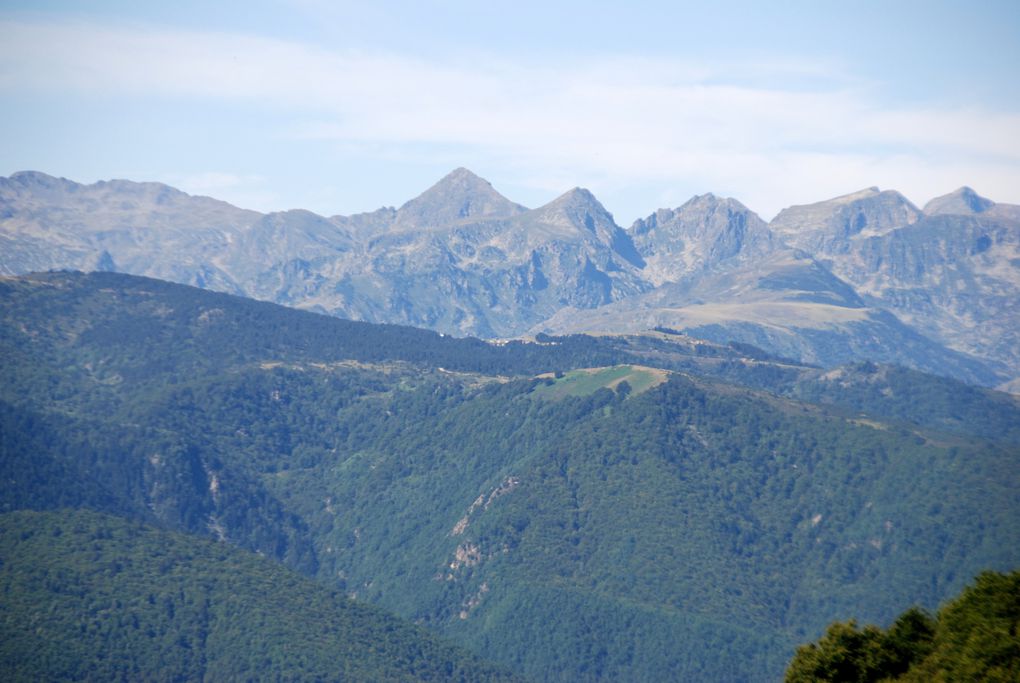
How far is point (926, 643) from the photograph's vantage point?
121500 mm

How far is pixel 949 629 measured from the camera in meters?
119

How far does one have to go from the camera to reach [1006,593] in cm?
11562

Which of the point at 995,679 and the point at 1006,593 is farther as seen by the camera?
the point at 1006,593

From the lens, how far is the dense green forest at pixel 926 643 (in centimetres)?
10975

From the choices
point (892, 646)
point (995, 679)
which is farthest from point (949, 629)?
point (995, 679)

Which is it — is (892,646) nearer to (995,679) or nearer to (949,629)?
(949,629)

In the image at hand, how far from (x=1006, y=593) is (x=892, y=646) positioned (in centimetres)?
1113

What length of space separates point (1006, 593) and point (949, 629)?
6410 millimetres

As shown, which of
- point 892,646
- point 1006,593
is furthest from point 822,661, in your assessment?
point 1006,593

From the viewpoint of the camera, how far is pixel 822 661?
118 meters

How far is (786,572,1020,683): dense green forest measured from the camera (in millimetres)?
109750

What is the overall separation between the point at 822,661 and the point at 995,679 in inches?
700

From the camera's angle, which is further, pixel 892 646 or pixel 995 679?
pixel 892 646

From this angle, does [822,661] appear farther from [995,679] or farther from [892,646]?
[995,679]
